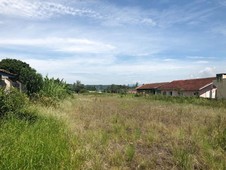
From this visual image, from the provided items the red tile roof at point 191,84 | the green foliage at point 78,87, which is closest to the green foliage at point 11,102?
the red tile roof at point 191,84

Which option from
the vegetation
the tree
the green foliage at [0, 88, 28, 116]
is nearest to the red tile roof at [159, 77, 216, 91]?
the tree

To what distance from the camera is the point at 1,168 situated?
495 centimetres

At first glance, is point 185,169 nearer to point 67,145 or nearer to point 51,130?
point 67,145

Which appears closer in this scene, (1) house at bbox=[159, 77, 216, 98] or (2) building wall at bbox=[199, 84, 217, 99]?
(1) house at bbox=[159, 77, 216, 98]

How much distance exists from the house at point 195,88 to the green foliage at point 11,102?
3530cm

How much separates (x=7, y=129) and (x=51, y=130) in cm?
125

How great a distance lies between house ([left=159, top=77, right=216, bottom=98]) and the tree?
2335 cm

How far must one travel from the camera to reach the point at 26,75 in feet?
108

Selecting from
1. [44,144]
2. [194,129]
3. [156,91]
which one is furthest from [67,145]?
[156,91]

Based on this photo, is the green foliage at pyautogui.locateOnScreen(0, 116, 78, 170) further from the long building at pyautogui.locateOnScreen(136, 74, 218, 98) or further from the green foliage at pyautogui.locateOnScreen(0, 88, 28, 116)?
the long building at pyautogui.locateOnScreen(136, 74, 218, 98)

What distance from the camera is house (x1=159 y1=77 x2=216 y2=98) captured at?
43.2 m

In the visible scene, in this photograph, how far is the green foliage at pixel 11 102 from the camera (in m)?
9.52

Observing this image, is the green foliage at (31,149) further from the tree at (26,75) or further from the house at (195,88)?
the house at (195,88)

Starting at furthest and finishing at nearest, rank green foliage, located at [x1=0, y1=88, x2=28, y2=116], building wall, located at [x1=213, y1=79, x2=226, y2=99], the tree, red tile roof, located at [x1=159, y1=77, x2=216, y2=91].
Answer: red tile roof, located at [x1=159, y1=77, x2=216, y2=91], building wall, located at [x1=213, y1=79, x2=226, y2=99], the tree, green foliage, located at [x1=0, y1=88, x2=28, y2=116]
